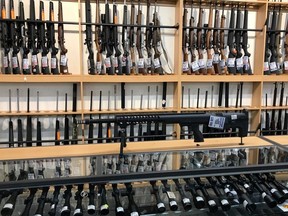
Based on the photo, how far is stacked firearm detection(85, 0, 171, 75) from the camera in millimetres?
3291

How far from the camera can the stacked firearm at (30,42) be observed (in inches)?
120

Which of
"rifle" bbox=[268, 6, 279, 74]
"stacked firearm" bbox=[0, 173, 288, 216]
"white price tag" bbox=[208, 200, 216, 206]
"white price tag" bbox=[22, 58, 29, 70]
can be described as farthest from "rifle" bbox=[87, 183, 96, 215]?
"rifle" bbox=[268, 6, 279, 74]

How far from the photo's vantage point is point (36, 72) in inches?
124

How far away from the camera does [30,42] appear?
3143mm

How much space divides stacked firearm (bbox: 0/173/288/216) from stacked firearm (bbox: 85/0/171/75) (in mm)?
2259

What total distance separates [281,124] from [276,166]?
2900 millimetres

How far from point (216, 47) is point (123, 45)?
1.20 meters

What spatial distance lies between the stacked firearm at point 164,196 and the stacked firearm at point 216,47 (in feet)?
7.92

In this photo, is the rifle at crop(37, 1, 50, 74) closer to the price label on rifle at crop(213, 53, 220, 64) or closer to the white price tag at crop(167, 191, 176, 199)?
the price label on rifle at crop(213, 53, 220, 64)

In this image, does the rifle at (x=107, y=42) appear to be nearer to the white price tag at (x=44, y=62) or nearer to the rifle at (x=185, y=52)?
the white price tag at (x=44, y=62)

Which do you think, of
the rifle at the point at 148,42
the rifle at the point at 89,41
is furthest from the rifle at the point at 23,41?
the rifle at the point at 148,42

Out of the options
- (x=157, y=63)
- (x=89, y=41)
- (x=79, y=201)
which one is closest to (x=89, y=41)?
(x=89, y=41)

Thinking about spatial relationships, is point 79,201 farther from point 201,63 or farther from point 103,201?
point 201,63

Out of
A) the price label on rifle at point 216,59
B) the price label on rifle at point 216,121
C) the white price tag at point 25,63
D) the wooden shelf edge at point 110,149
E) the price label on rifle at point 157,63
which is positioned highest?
the price label on rifle at point 216,59
